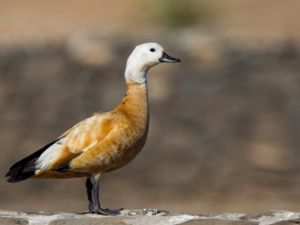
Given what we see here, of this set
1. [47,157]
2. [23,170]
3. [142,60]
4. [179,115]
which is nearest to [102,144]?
[47,157]

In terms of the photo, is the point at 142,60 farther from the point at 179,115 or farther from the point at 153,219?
the point at 179,115

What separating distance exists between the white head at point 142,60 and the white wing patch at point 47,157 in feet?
2.06

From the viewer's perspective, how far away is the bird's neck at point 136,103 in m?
7.64

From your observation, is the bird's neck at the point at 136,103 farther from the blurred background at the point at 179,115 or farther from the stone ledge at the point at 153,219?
the blurred background at the point at 179,115

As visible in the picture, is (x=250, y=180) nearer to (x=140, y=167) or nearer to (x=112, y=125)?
(x=140, y=167)

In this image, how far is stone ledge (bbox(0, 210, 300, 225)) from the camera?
7.32m

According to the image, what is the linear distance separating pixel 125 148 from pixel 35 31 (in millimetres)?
11483

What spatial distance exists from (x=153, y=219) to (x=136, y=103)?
729 mm

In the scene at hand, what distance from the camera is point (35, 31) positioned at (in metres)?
18.7

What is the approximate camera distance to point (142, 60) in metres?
7.73

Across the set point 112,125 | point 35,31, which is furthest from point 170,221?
point 35,31

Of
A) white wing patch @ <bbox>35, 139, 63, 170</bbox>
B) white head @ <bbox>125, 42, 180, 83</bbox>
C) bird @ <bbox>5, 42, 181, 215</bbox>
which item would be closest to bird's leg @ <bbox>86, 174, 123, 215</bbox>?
bird @ <bbox>5, 42, 181, 215</bbox>

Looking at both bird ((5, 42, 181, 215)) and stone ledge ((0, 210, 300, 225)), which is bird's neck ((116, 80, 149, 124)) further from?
stone ledge ((0, 210, 300, 225))

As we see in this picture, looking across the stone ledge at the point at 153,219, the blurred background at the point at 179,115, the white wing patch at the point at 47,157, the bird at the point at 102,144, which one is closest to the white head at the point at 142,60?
the bird at the point at 102,144
